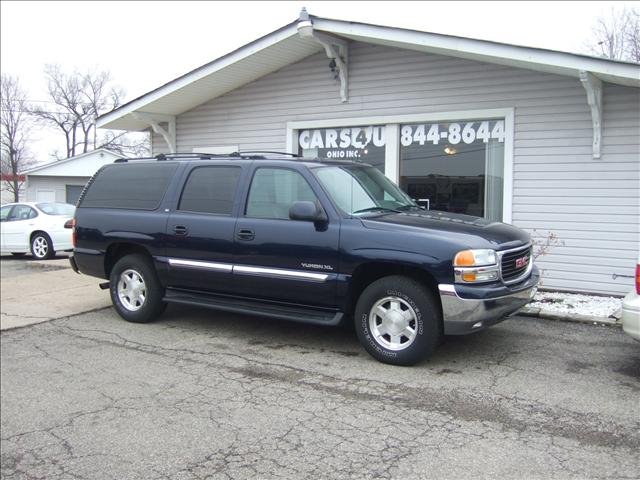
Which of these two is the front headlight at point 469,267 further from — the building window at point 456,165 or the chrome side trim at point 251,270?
the building window at point 456,165

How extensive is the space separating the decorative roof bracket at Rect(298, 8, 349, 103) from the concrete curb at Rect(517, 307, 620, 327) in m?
4.94

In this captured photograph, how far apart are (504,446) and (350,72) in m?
7.65

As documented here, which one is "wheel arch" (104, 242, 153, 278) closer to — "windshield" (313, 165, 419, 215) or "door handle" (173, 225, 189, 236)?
"door handle" (173, 225, 189, 236)

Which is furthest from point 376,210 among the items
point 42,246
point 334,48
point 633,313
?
point 42,246

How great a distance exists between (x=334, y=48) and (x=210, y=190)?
4.42 meters

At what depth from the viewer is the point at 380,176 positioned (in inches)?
266

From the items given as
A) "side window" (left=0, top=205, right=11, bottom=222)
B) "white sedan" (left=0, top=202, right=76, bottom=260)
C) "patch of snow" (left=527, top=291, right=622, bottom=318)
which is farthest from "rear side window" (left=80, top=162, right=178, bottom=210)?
"side window" (left=0, top=205, right=11, bottom=222)

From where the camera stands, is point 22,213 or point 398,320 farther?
point 22,213

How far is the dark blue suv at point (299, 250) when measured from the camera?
505cm

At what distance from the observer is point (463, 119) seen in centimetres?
909

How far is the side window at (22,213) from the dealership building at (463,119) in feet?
16.6

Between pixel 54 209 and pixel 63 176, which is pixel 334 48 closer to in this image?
pixel 54 209

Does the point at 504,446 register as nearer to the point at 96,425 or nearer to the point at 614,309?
the point at 96,425

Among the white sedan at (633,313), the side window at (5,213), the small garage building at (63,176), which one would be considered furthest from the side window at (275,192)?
the small garage building at (63,176)
